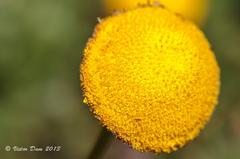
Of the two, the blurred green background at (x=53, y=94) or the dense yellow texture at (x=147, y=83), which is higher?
the dense yellow texture at (x=147, y=83)

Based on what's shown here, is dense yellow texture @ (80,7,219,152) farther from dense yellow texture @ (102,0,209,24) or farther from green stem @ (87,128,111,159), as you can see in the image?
dense yellow texture @ (102,0,209,24)

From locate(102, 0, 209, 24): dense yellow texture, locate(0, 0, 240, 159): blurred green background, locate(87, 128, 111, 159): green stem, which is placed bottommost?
locate(0, 0, 240, 159): blurred green background

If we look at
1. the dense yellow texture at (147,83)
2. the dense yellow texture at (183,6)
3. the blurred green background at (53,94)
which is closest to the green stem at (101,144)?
the dense yellow texture at (147,83)

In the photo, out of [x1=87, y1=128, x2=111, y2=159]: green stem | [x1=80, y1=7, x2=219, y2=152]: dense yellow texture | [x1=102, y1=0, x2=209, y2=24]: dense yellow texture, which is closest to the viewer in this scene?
[x1=80, y1=7, x2=219, y2=152]: dense yellow texture

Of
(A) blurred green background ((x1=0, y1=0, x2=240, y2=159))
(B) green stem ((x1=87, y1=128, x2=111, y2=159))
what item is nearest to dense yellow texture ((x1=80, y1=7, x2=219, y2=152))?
(B) green stem ((x1=87, y1=128, x2=111, y2=159))

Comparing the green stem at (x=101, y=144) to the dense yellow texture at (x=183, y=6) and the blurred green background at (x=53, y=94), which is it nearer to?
the blurred green background at (x=53, y=94)

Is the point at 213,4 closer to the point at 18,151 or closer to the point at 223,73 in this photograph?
the point at 223,73

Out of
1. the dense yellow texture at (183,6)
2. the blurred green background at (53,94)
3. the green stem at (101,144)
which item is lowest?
the blurred green background at (53,94)
